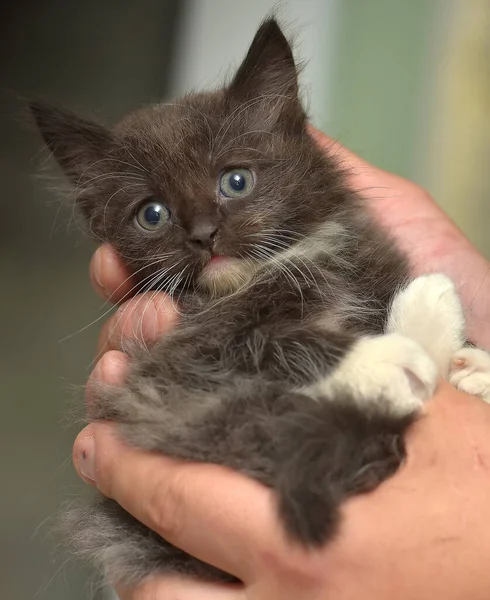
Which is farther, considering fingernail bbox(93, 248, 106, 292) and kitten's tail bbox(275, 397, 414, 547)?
fingernail bbox(93, 248, 106, 292)

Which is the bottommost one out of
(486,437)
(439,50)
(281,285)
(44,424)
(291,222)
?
(44,424)

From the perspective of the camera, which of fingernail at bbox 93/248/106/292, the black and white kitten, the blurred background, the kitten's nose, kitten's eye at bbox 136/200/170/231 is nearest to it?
the black and white kitten

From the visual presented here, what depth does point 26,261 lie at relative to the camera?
3.06 meters

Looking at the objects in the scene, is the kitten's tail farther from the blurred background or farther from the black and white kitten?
the blurred background

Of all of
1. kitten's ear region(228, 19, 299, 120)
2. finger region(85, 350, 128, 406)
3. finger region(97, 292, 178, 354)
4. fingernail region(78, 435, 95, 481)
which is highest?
kitten's ear region(228, 19, 299, 120)

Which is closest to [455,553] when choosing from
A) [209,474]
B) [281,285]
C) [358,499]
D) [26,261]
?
[358,499]

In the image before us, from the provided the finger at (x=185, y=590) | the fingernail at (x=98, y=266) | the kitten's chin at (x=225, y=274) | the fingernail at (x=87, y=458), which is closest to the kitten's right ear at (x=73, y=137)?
the fingernail at (x=98, y=266)

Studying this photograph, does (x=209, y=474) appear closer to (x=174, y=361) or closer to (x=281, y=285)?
(x=174, y=361)

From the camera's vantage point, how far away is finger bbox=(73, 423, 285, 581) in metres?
1.22

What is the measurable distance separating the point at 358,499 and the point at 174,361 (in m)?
0.57

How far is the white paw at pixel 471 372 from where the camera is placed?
64.0 inches

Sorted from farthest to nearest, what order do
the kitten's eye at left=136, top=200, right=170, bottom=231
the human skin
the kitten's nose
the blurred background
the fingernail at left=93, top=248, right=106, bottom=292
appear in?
the blurred background → the fingernail at left=93, top=248, right=106, bottom=292 → the kitten's eye at left=136, top=200, right=170, bottom=231 → the kitten's nose → the human skin

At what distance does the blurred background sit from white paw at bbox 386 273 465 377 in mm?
1473

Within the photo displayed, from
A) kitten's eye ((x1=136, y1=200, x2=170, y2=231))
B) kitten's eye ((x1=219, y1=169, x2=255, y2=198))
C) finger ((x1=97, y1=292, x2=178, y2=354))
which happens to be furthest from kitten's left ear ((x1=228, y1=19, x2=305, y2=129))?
finger ((x1=97, y1=292, x2=178, y2=354))
